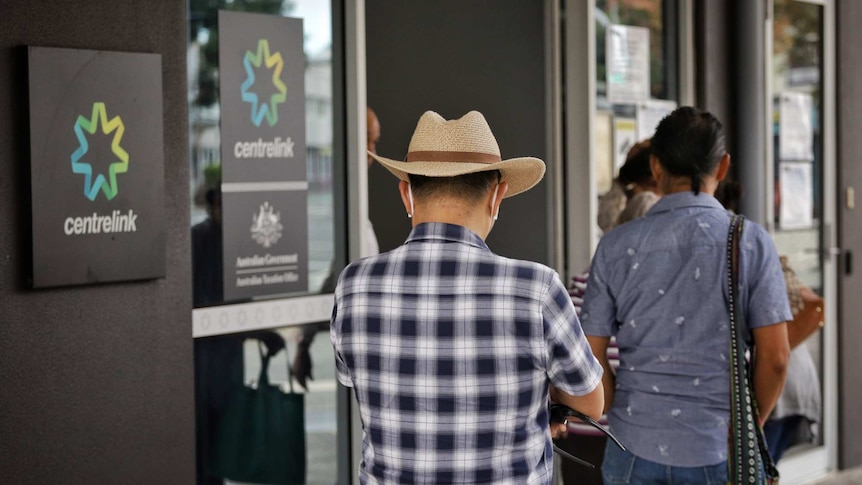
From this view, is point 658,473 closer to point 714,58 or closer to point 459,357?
point 459,357

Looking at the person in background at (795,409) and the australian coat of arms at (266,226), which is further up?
the australian coat of arms at (266,226)

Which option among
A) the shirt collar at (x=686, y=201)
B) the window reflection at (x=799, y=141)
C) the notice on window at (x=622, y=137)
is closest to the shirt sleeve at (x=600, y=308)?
the shirt collar at (x=686, y=201)

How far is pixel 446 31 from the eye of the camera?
4.77 metres

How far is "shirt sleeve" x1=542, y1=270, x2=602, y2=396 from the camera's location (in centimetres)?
201

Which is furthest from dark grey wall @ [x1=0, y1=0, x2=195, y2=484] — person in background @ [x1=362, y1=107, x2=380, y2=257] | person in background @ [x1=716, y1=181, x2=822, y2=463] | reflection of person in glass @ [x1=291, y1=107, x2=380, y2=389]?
person in background @ [x1=716, y1=181, x2=822, y2=463]

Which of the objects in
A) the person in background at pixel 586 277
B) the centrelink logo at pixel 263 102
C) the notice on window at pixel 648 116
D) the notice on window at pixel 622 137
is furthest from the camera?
the notice on window at pixel 648 116

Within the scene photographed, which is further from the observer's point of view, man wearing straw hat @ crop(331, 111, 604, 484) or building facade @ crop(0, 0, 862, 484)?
building facade @ crop(0, 0, 862, 484)

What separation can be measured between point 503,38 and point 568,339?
3.20m

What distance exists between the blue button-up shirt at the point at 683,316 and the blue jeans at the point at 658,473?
2 centimetres

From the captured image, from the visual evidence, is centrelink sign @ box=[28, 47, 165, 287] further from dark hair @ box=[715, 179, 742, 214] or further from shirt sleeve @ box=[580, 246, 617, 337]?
dark hair @ box=[715, 179, 742, 214]

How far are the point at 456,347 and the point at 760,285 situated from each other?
1.17 meters

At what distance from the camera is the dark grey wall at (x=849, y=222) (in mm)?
6598

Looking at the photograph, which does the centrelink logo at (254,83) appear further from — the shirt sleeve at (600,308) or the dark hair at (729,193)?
the dark hair at (729,193)

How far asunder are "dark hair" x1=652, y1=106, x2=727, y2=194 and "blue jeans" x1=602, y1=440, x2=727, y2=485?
0.75 meters
